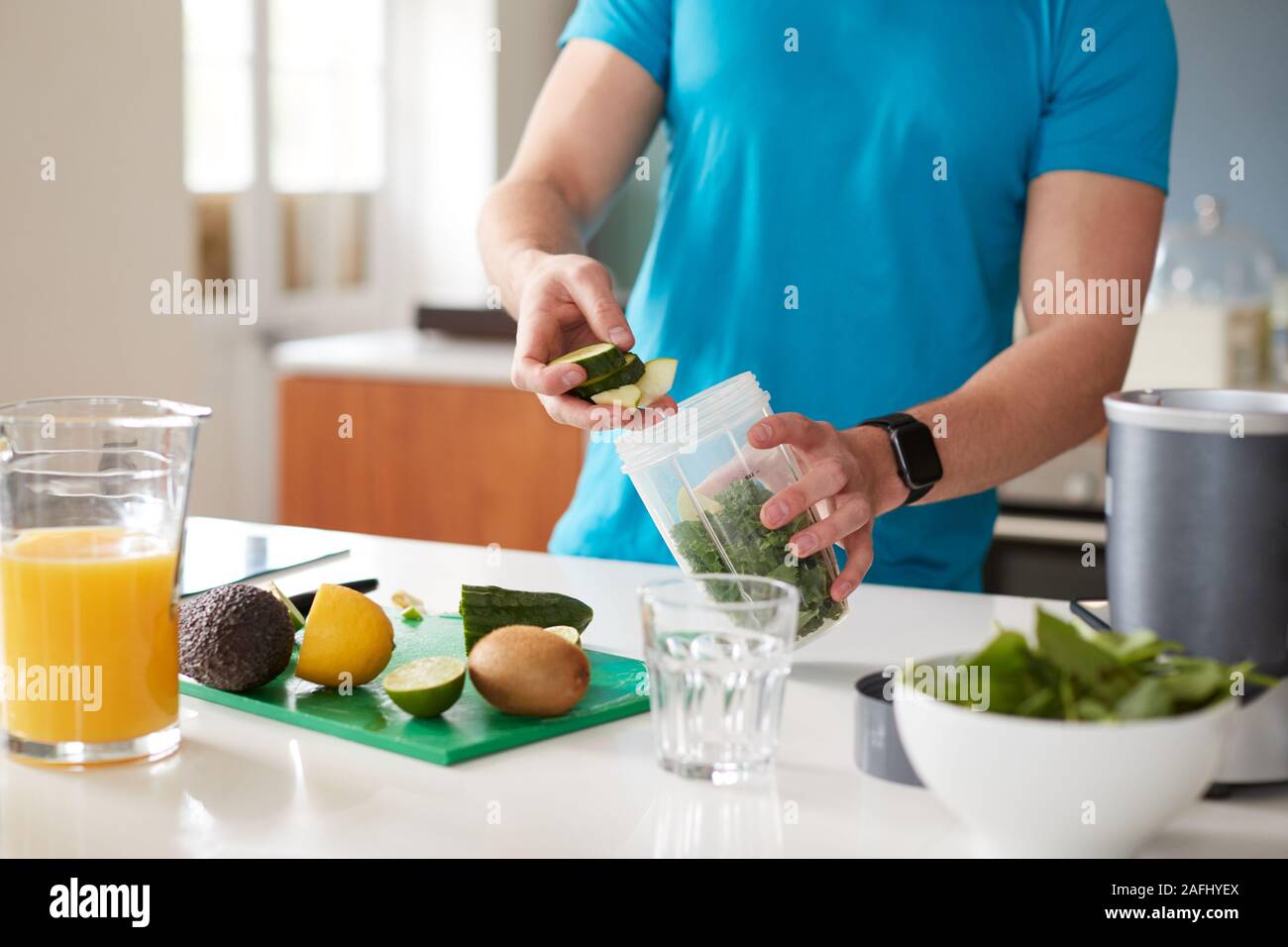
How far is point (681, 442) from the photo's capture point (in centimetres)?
104

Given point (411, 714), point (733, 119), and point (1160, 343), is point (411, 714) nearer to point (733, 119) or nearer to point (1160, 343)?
point (733, 119)

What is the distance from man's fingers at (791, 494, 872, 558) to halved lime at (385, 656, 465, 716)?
26 centimetres

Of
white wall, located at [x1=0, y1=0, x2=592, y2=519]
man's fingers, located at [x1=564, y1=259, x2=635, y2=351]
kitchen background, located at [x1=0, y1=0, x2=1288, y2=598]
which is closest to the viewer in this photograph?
man's fingers, located at [x1=564, y1=259, x2=635, y2=351]

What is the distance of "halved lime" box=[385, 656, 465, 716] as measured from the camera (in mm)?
944

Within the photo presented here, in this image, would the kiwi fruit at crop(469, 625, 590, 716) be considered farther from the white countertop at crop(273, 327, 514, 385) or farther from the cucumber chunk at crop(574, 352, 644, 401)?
the white countertop at crop(273, 327, 514, 385)

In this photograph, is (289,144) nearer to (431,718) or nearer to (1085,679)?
(431,718)

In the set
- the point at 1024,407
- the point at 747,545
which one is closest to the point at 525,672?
the point at 747,545

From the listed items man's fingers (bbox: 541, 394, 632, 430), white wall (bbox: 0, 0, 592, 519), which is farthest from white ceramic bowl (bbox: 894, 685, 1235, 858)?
white wall (bbox: 0, 0, 592, 519)

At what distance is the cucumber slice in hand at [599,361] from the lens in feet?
3.53

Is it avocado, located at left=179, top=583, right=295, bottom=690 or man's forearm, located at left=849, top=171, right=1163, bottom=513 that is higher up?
man's forearm, located at left=849, top=171, right=1163, bottom=513

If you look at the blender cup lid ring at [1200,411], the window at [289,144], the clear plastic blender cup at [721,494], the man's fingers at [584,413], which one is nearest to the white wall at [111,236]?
the window at [289,144]

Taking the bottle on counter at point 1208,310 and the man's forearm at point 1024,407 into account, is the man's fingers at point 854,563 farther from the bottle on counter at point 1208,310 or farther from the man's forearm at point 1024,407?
the bottle on counter at point 1208,310

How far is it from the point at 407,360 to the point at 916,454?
221 centimetres

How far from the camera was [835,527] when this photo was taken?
42.3 inches
